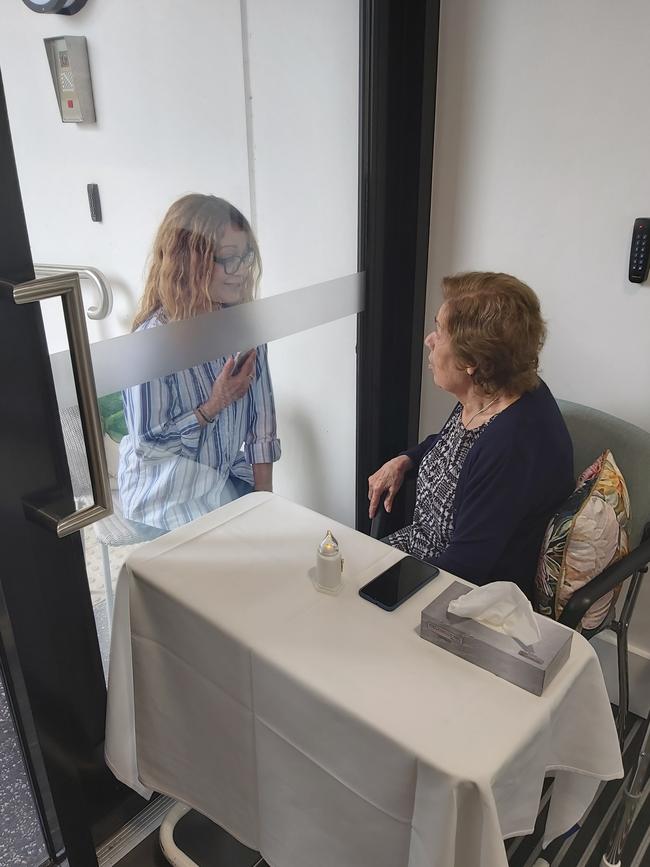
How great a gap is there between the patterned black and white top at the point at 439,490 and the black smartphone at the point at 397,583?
0.96 ft

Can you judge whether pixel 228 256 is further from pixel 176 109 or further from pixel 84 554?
pixel 84 554

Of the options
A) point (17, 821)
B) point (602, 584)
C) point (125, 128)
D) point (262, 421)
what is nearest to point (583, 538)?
point (602, 584)

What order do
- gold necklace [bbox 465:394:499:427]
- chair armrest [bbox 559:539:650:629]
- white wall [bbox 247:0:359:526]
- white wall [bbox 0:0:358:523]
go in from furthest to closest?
white wall [bbox 247:0:359:526] < gold necklace [bbox 465:394:499:427] < chair armrest [bbox 559:539:650:629] < white wall [bbox 0:0:358:523]

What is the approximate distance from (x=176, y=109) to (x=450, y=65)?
32.4 inches

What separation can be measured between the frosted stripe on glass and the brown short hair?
442mm

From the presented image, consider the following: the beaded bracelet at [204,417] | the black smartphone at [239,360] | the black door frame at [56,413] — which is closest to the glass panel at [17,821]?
the black door frame at [56,413]

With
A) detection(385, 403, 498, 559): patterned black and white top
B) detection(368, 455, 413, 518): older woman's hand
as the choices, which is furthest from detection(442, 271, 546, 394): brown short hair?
detection(368, 455, 413, 518): older woman's hand

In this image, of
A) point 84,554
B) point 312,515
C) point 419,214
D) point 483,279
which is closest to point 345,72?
point 419,214

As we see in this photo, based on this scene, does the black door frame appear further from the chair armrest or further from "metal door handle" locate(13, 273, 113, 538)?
the chair armrest

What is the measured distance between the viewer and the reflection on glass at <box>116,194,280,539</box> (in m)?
1.48

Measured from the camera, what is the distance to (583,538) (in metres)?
1.45

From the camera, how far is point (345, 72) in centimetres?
182

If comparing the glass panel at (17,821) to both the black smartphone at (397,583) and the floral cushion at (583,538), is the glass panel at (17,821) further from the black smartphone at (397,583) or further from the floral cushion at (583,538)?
the floral cushion at (583,538)

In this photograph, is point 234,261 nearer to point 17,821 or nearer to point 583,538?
point 583,538
